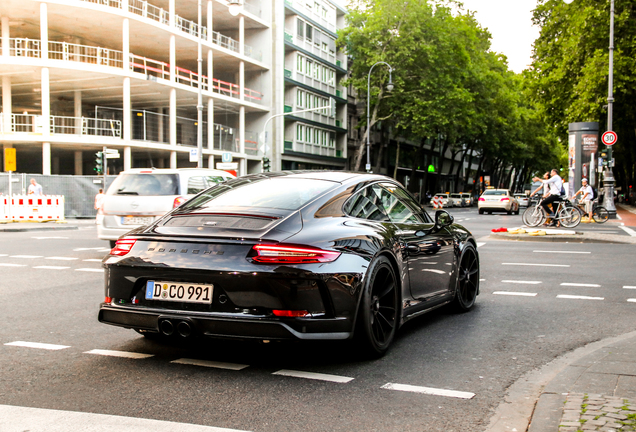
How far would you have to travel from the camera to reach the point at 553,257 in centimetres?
1340

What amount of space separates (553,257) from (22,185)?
23785 mm

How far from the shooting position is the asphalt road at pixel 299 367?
152 inches

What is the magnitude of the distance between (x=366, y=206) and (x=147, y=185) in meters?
8.83

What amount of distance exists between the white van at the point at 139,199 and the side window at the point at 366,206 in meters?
8.05

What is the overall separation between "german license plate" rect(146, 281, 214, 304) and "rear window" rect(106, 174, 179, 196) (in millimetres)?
8975

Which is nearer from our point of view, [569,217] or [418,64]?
[569,217]

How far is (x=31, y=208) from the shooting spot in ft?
91.9

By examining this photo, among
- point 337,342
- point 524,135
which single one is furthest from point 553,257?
point 524,135

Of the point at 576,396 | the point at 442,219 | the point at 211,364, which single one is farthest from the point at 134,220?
the point at 576,396

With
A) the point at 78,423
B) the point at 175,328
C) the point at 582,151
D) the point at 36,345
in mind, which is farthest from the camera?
the point at 582,151

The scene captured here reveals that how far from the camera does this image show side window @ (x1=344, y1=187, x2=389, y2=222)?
5.44 metres

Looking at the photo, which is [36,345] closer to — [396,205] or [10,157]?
[396,205]

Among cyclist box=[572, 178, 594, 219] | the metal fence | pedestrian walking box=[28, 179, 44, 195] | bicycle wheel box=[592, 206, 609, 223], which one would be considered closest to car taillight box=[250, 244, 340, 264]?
cyclist box=[572, 178, 594, 219]

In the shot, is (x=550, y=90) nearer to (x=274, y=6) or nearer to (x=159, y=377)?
(x=274, y=6)
